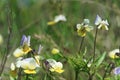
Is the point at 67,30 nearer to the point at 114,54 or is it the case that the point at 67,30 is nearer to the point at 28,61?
the point at 114,54

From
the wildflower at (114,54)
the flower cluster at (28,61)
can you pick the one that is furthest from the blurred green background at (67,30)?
the flower cluster at (28,61)

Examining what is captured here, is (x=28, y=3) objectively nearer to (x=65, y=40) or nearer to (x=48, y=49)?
(x=65, y=40)

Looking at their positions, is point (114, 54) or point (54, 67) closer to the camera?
point (54, 67)

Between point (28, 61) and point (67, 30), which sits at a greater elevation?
point (67, 30)

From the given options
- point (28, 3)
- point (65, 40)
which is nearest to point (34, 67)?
point (65, 40)

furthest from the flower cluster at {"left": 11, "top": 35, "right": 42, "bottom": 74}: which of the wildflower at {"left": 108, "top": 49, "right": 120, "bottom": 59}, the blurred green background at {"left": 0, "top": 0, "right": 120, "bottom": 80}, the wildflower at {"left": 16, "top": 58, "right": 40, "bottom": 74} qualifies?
the blurred green background at {"left": 0, "top": 0, "right": 120, "bottom": 80}

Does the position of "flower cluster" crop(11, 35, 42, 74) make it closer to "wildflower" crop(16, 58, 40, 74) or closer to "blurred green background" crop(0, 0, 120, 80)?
"wildflower" crop(16, 58, 40, 74)

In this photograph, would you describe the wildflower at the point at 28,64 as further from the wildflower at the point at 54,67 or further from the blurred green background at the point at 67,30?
the blurred green background at the point at 67,30

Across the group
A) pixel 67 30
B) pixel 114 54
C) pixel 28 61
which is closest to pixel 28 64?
pixel 28 61
